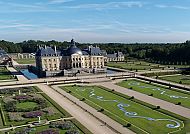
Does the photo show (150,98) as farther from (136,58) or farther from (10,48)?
(10,48)

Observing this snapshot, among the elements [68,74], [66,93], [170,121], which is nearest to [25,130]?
[170,121]

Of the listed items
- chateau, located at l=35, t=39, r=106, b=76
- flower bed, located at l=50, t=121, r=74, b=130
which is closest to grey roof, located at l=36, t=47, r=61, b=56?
chateau, located at l=35, t=39, r=106, b=76

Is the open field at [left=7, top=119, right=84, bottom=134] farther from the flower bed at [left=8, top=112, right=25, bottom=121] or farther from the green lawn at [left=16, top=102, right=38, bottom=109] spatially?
the green lawn at [left=16, top=102, right=38, bottom=109]

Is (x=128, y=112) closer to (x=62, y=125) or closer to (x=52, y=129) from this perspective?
(x=62, y=125)

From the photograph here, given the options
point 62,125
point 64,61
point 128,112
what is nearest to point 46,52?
point 64,61

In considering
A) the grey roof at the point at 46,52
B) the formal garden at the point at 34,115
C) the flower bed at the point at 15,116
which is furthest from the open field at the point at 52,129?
the grey roof at the point at 46,52

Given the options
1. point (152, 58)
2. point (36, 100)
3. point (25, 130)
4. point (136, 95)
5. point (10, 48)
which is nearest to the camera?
point (25, 130)

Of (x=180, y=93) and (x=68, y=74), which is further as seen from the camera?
(x=68, y=74)
